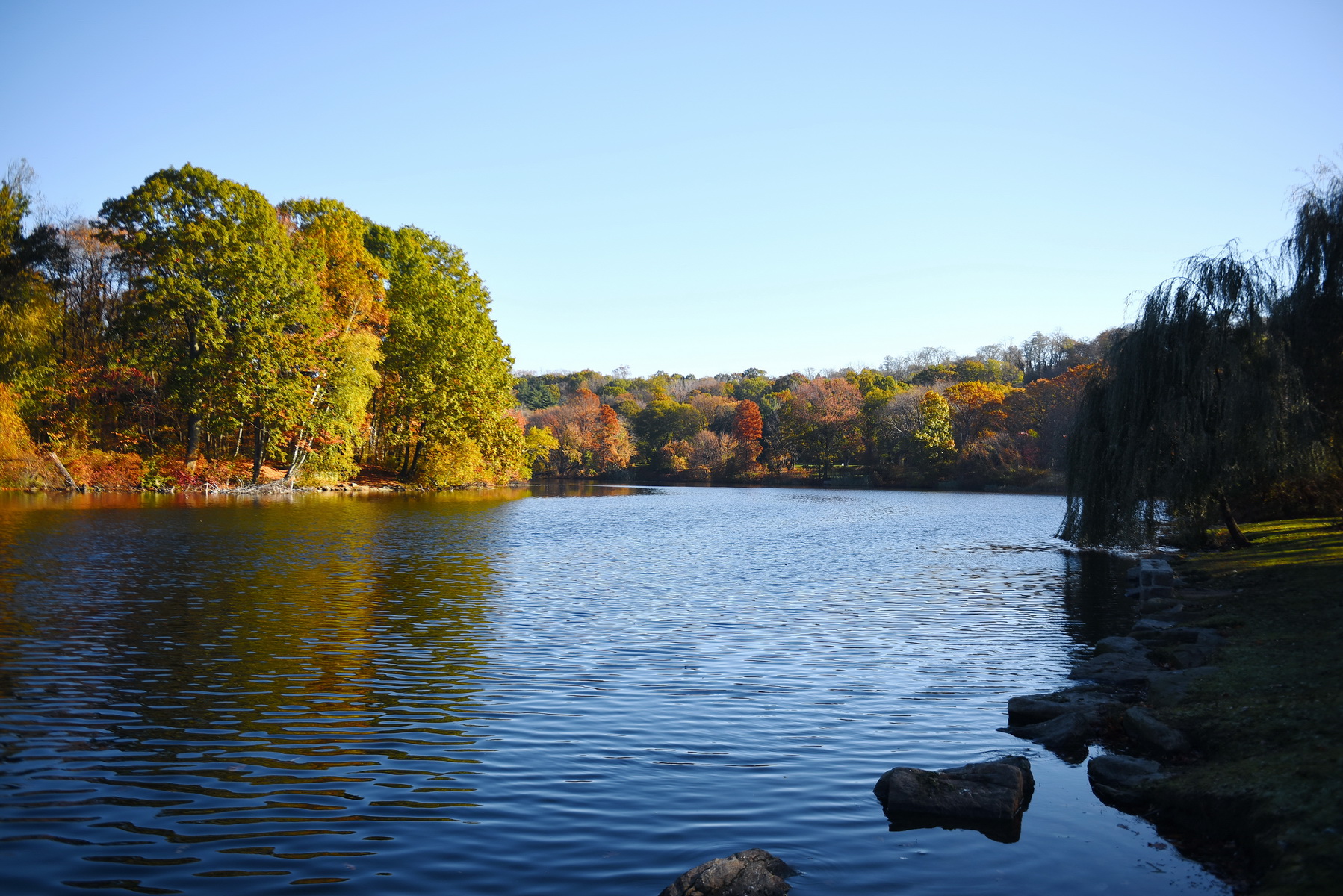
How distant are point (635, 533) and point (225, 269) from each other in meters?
29.8

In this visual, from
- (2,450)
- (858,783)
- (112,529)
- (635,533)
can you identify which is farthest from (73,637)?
(2,450)

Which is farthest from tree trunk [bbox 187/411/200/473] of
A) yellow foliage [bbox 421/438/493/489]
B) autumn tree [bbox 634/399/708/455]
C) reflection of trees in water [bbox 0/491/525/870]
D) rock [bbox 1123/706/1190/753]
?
autumn tree [bbox 634/399/708/455]

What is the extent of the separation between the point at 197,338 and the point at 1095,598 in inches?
1888

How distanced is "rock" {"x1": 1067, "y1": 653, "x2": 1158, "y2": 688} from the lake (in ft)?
1.80

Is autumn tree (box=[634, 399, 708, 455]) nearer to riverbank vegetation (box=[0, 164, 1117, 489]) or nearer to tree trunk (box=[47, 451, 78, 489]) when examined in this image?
riverbank vegetation (box=[0, 164, 1117, 489])

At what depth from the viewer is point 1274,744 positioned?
845 cm

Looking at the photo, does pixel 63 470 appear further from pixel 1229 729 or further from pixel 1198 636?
pixel 1229 729

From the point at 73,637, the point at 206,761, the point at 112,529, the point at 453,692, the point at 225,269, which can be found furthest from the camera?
the point at 225,269

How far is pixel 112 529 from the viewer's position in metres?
28.1

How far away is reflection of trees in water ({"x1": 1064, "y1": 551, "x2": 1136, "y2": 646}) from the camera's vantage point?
1697cm

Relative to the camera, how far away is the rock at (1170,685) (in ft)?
35.9

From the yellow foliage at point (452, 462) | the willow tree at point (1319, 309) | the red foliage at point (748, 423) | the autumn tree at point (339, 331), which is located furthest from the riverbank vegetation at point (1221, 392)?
the red foliage at point (748, 423)

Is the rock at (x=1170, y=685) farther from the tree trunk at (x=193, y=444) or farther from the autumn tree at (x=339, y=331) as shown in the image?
the tree trunk at (x=193, y=444)

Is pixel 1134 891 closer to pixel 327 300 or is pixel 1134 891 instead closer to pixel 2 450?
pixel 2 450
